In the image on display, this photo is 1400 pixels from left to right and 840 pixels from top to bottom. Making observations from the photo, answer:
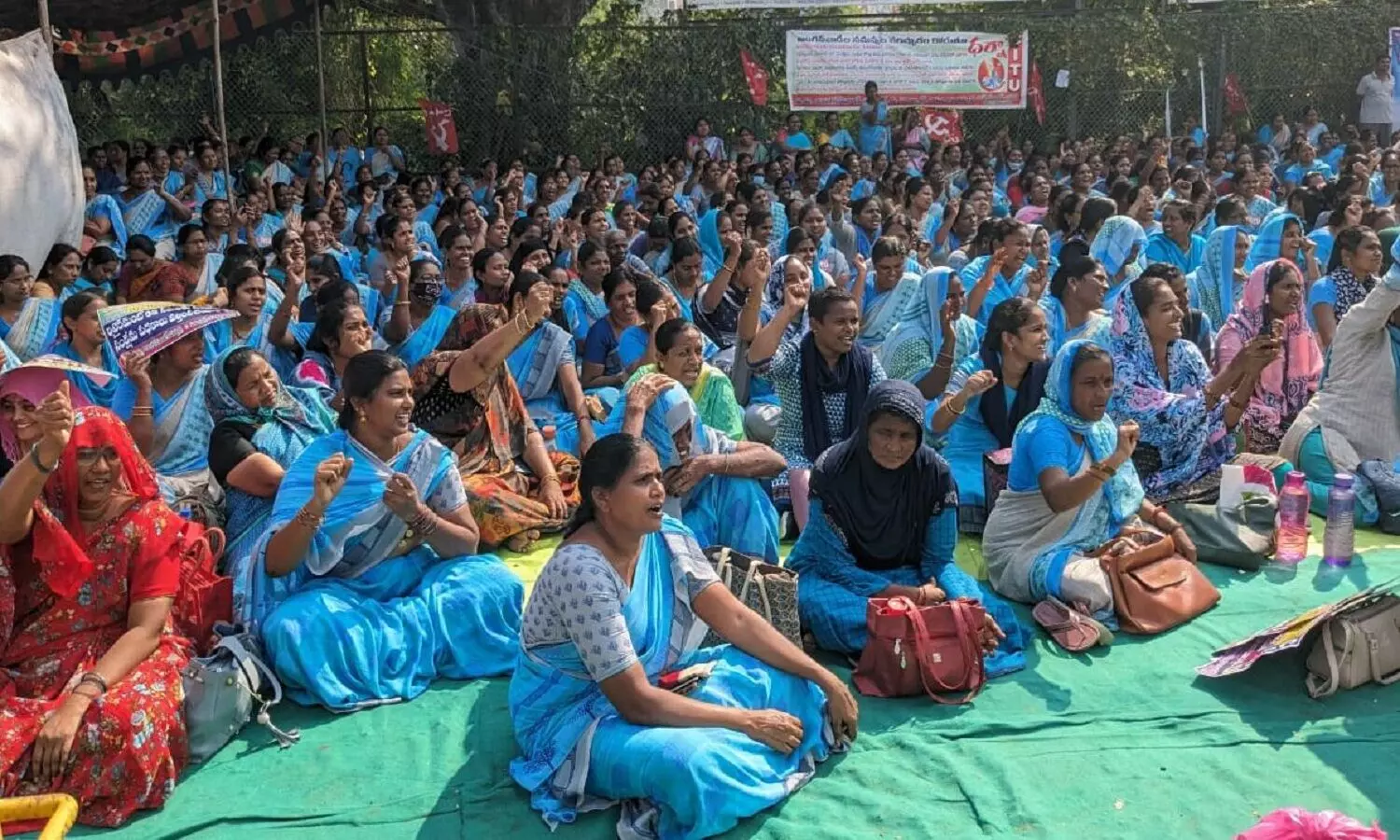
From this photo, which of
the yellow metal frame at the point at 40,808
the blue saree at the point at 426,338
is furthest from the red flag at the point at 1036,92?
the yellow metal frame at the point at 40,808

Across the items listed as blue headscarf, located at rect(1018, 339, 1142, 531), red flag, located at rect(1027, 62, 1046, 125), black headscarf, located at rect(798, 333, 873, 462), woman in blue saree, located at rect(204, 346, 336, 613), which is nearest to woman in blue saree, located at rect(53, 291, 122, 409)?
woman in blue saree, located at rect(204, 346, 336, 613)

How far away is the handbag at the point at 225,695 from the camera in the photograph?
3340 millimetres

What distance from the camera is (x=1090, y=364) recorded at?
4.13 metres

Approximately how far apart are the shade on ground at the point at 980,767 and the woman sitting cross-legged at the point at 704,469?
2.94 feet

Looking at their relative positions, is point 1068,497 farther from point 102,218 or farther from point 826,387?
point 102,218

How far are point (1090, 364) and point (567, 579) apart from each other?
2.02 meters

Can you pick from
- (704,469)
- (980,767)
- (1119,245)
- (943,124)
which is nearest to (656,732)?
(980,767)

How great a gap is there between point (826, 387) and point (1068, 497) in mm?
1093

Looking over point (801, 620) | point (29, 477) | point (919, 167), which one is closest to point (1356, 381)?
point (801, 620)

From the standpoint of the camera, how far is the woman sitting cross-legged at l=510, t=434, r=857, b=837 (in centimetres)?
292

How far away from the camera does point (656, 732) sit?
2922 millimetres

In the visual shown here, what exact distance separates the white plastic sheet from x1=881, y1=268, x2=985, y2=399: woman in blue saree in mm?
4577

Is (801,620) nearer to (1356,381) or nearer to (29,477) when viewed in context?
(29,477)

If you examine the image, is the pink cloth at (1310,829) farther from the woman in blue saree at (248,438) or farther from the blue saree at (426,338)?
the blue saree at (426,338)
